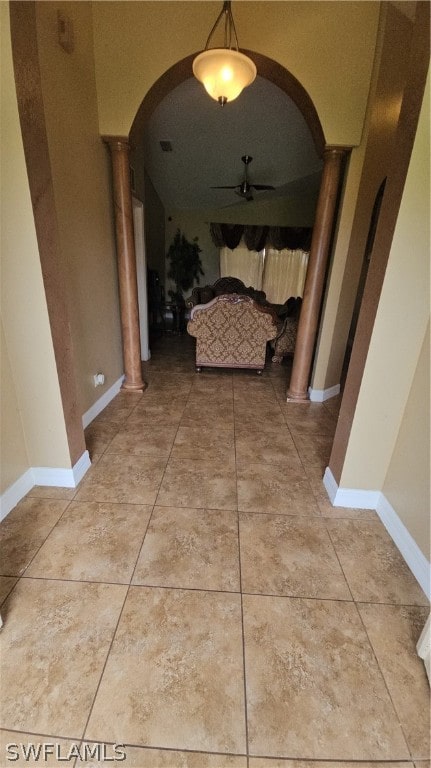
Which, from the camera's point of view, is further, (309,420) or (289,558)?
(309,420)

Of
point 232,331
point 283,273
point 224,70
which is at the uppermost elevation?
point 224,70

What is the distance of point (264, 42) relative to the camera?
7.33 ft

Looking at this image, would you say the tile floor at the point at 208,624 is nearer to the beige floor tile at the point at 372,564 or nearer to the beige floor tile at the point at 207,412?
the beige floor tile at the point at 372,564

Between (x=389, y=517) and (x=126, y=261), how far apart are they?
107 inches

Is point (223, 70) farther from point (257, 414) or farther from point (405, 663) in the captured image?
point (405, 663)

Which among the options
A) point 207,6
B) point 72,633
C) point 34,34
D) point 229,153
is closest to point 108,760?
point 72,633

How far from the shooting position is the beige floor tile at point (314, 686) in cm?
83

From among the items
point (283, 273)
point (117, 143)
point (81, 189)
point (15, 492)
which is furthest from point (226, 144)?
point (15, 492)

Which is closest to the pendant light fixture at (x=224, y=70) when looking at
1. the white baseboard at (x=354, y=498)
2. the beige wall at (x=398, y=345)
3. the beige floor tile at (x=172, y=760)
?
the beige wall at (x=398, y=345)

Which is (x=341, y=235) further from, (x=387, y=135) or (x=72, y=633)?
(x=72, y=633)

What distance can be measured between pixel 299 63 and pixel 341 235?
47.8 inches

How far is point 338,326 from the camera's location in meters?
2.98

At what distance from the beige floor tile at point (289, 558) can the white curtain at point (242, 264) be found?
685 centimetres

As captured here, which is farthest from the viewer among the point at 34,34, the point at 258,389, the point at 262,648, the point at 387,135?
the point at 258,389
